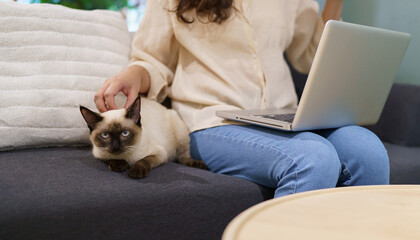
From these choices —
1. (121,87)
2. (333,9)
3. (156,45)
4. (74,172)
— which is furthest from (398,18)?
(74,172)

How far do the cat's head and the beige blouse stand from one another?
265 mm

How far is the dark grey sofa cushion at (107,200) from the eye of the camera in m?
0.87

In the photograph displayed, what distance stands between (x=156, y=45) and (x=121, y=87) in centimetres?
29

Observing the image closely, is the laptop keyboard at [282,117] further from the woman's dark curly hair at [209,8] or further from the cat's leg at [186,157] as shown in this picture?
the woman's dark curly hair at [209,8]

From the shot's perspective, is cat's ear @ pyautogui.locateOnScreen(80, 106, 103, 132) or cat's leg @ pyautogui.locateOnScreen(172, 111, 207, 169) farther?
cat's leg @ pyautogui.locateOnScreen(172, 111, 207, 169)

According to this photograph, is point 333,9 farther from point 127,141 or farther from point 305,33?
point 127,141

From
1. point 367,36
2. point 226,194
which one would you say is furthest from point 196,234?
point 367,36

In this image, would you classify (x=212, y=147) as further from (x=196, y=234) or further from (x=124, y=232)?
(x=124, y=232)

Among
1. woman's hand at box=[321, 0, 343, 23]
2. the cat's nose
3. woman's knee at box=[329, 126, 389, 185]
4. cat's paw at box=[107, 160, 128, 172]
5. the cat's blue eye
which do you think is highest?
woman's hand at box=[321, 0, 343, 23]

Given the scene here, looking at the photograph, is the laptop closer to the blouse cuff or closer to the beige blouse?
the beige blouse

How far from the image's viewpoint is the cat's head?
3.87 ft

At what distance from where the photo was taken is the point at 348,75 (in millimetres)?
1127

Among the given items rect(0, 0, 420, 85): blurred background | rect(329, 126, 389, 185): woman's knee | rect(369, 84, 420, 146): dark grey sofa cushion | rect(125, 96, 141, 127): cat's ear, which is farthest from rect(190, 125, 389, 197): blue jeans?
rect(0, 0, 420, 85): blurred background

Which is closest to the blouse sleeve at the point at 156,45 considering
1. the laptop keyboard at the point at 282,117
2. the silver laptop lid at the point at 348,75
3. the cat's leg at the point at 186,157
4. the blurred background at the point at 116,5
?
the cat's leg at the point at 186,157
